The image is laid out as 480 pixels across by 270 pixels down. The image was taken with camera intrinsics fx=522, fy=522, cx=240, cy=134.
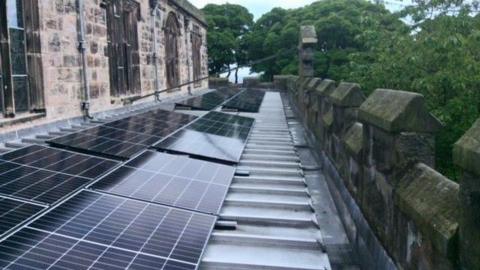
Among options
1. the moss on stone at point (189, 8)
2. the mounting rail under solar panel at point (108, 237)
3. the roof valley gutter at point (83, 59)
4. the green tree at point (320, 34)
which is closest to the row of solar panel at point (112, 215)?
the mounting rail under solar panel at point (108, 237)

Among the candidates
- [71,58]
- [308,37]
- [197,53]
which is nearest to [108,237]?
[71,58]

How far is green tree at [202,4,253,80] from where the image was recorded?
5306cm

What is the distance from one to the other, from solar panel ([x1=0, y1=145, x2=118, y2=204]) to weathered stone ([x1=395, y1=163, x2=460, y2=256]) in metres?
3.08

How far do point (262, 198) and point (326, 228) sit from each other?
833 mm

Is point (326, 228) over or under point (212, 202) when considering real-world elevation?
under

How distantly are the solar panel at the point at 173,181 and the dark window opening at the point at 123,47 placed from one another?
6.38m

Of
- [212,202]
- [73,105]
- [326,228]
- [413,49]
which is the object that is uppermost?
[413,49]

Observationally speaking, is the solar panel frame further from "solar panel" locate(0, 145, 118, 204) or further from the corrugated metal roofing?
the corrugated metal roofing

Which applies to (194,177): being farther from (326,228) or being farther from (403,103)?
(403,103)

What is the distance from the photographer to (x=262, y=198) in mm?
6301

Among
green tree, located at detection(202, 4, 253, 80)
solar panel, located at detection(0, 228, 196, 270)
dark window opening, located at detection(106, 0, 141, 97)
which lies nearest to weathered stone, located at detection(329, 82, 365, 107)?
solar panel, located at detection(0, 228, 196, 270)

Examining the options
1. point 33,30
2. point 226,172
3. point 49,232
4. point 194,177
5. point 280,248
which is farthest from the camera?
point 33,30

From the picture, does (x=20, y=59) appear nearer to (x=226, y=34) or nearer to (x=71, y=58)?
(x=71, y=58)

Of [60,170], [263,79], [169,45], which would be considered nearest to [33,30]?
[60,170]
